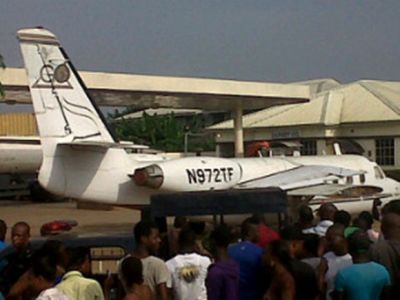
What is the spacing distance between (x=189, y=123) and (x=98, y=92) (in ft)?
156

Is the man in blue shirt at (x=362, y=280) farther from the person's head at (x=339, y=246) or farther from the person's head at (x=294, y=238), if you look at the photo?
the person's head at (x=294, y=238)

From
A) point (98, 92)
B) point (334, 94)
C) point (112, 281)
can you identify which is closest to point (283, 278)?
point (112, 281)

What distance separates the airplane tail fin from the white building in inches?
884

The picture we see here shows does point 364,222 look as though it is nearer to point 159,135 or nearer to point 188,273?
point 188,273

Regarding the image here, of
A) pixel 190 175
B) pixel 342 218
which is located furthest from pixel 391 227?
pixel 190 175

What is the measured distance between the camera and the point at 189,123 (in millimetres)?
84312

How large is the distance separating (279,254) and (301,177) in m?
16.5

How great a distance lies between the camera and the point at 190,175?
2177cm

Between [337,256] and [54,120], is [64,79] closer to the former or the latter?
[54,120]

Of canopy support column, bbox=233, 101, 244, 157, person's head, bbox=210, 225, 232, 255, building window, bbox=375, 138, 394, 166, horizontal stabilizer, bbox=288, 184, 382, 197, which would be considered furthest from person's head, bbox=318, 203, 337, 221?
building window, bbox=375, 138, 394, 166

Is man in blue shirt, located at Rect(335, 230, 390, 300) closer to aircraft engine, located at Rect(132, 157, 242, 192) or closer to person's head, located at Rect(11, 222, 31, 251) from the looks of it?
person's head, located at Rect(11, 222, 31, 251)

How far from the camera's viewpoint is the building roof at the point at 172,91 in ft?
117

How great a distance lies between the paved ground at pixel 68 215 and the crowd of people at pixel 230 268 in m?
16.4

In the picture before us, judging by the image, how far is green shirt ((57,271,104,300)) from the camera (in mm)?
6734
